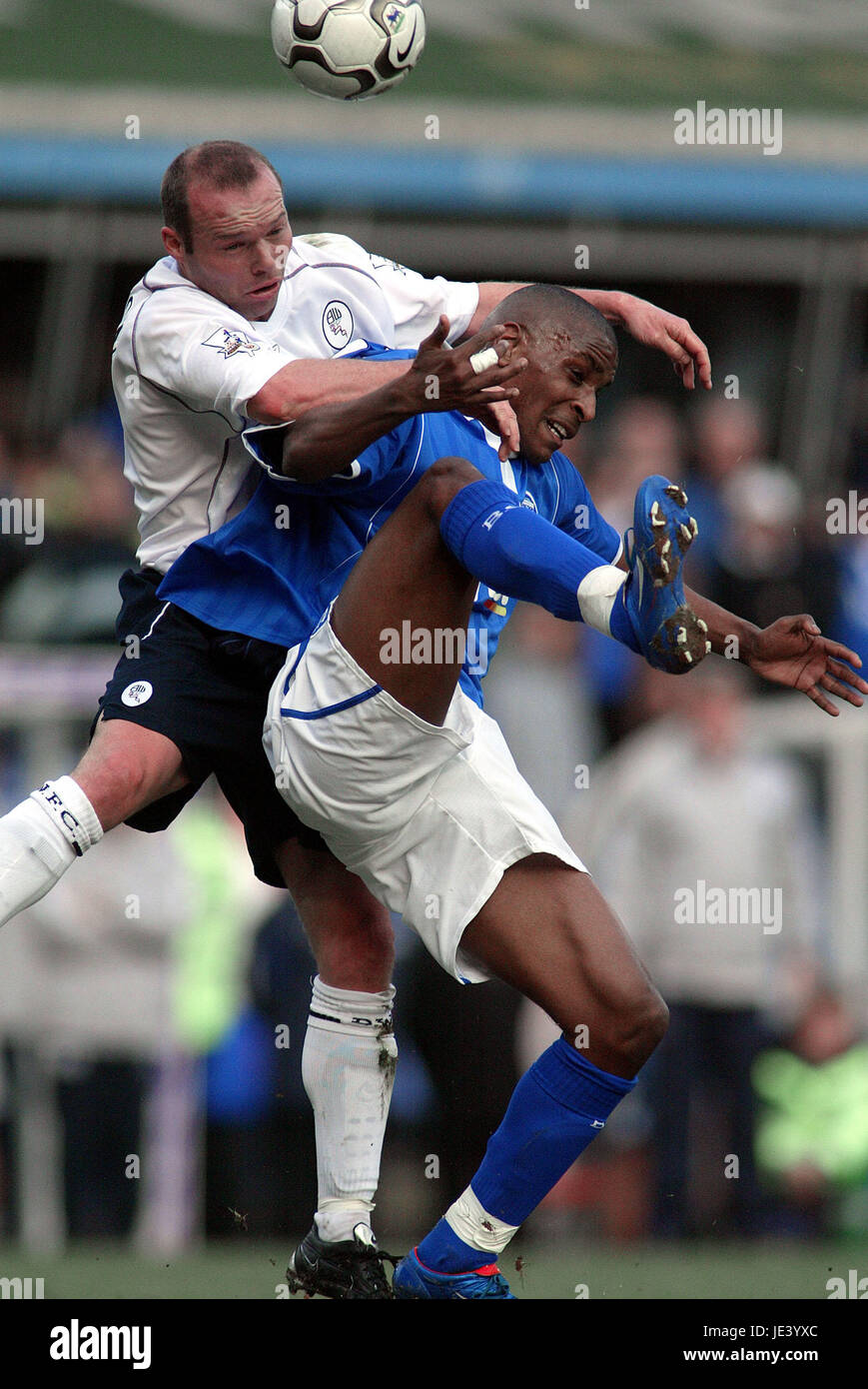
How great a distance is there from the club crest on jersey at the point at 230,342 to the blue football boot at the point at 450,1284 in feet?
6.73

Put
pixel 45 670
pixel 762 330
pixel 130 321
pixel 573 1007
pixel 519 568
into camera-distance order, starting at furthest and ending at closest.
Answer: pixel 762 330 → pixel 45 670 → pixel 130 321 → pixel 573 1007 → pixel 519 568

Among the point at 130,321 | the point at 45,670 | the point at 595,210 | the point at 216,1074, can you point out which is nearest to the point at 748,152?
the point at 595,210

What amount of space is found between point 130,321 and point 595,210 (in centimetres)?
616

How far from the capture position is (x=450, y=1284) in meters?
4.37

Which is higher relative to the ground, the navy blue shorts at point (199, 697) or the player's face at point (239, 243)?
the player's face at point (239, 243)

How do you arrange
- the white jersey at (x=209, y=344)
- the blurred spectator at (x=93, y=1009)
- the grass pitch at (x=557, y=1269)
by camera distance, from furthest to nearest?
the blurred spectator at (x=93, y=1009), the grass pitch at (x=557, y=1269), the white jersey at (x=209, y=344)

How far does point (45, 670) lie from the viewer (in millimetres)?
7777

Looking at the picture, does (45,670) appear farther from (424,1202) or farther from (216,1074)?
(424,1202)

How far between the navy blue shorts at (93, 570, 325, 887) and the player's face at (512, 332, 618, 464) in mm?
781

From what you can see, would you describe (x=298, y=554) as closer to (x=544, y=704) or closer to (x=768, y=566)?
(x=544, y=704)

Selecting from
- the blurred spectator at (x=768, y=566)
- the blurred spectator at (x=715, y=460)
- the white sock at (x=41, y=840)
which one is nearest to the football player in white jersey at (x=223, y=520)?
the white sock at (x=41, y=840)

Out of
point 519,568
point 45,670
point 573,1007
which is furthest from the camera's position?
point 45,670

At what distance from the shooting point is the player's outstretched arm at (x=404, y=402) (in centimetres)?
374

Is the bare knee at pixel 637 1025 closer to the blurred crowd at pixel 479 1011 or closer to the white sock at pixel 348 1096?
the white sock at pixel 348 1096
